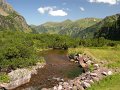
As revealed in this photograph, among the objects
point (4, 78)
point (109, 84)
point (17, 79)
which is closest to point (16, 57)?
point (17, 79)

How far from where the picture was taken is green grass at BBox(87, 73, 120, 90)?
38719mm

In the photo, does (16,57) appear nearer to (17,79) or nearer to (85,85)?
(17,79)

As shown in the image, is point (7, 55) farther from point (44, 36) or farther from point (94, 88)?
point (44, 36)

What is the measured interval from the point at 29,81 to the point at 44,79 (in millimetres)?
3859

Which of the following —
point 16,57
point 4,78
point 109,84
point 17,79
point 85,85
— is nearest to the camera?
point 85,85

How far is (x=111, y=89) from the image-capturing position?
3741 centimetres

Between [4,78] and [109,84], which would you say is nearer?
[109,84]

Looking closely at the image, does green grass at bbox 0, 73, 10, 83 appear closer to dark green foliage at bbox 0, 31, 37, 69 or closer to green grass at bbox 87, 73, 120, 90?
dark green foliage at bbox 0, 31, 37, 69

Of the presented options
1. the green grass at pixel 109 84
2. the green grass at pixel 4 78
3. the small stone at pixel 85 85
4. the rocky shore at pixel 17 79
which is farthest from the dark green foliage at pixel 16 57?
the green grass at pixel 109 84

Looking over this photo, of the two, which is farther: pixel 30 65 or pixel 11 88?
pixel 30 65

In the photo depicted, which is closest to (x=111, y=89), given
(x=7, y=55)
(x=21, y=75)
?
(x=21, y=75)

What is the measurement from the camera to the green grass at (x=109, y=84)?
127 ft

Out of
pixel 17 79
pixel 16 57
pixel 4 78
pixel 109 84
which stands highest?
pixel 16 57

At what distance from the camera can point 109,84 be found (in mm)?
40625
